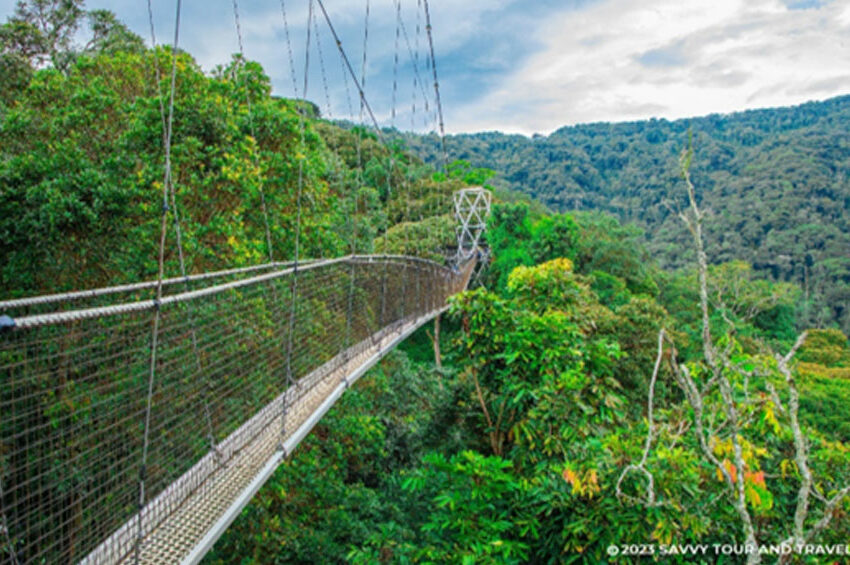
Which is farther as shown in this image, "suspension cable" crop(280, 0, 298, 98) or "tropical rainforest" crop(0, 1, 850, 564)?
"suspension cable" crop(280, 0, 298, 98)

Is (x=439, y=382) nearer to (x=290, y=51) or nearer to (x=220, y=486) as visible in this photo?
(x=290, y=51)

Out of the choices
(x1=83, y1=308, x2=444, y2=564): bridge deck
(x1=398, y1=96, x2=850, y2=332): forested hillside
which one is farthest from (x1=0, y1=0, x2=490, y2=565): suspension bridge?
(x1=398, y1=96, x2=850, y2=332): forested hillside

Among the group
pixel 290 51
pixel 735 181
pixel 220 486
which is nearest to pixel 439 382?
pixel 290 51

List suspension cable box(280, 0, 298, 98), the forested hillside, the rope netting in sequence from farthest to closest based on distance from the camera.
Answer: the forested hillside < suspension cable box(280, 0, 298, 98) < the rope netting

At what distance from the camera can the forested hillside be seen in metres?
28.0

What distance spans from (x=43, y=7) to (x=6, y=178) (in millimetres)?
6557

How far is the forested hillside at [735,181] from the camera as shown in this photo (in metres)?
28.0

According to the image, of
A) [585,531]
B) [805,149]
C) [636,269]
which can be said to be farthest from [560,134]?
[585,531]

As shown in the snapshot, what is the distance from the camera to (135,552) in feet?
4.46

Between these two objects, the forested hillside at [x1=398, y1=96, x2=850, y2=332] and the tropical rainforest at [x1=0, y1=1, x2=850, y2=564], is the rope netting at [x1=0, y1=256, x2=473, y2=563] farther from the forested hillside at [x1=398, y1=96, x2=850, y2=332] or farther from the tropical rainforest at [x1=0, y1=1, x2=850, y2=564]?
the forested hillside at [x1=398, y1=96, x2=850, y2=332]

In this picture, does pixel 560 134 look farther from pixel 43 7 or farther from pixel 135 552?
pixel 135 552

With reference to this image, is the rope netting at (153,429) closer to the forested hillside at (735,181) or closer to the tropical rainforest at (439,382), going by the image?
the tropical rainforest at (439,382)

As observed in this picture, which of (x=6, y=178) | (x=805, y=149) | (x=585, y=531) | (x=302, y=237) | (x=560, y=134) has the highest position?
(x=560, y=134)

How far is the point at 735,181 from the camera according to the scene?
38.8 meters
